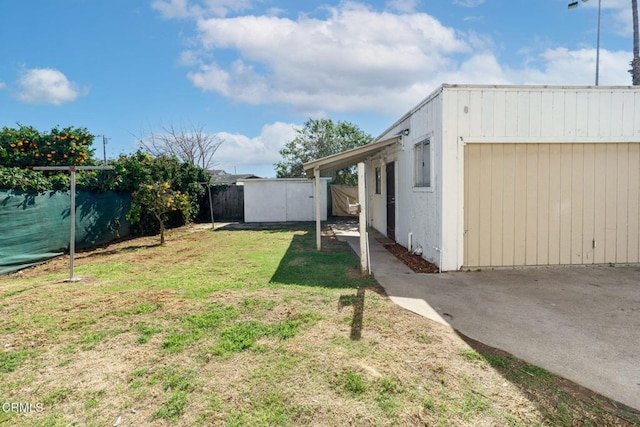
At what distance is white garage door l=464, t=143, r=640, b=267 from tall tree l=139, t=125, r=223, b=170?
2002cm

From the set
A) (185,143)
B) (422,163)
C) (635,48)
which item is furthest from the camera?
(185,143)

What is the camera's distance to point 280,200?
1568 cm

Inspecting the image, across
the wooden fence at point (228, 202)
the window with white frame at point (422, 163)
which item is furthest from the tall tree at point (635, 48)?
the wooden fence at point (228, 202)

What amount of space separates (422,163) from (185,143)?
20933 mm

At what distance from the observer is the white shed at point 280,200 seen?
612 inches

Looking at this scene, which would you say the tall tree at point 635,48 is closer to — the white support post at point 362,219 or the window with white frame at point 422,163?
the window with white frame at point 422,163

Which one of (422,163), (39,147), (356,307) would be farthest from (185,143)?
(356,307)

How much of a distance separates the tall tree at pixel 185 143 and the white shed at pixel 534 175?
64.8 ft

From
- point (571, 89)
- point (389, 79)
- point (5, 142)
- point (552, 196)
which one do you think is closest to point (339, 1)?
point (389, 79)

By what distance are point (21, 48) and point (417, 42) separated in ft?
33.3

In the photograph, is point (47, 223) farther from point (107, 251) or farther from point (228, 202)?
point (228, 202)

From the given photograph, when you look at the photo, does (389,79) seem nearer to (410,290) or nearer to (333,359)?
(410,290)

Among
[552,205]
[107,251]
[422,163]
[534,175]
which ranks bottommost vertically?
[107,251]

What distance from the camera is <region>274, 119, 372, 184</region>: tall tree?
78.5 feet
